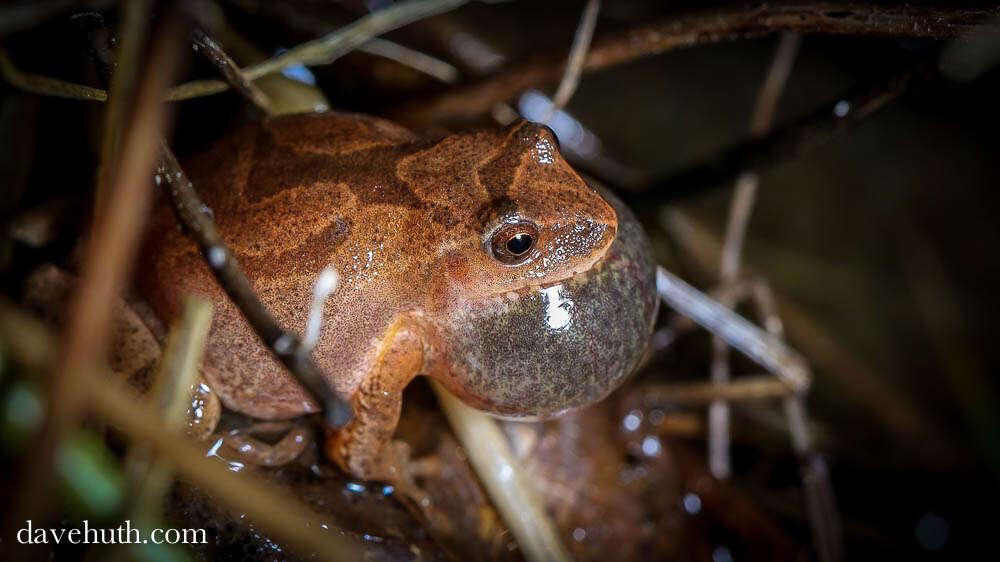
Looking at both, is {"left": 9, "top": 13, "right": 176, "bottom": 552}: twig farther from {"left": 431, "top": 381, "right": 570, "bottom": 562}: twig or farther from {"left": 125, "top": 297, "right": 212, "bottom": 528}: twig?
{"left": 431, "top": 381, "right": 570, "bottom": 562}: twig

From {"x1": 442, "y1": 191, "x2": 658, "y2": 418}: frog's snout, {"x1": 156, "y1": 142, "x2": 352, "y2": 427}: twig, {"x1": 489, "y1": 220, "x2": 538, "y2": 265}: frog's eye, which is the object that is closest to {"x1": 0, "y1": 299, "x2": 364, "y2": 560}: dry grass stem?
{"x1": 156, "y1": 142, "x2": 352, "y2": 427}: twig

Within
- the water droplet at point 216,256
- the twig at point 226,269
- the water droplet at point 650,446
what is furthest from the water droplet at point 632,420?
the water droplet at point 216,256

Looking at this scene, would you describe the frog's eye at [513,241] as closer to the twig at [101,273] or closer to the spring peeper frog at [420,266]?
the spring peeper frog at [420,266]

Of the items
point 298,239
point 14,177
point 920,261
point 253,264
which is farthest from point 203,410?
point 920,261

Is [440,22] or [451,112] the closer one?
[451,112]

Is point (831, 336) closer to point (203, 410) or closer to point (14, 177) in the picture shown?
point (203, 410)

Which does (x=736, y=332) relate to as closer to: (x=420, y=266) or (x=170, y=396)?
(x=420, y=266)
